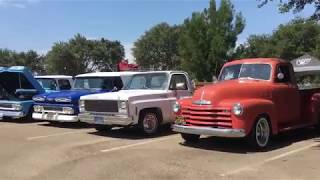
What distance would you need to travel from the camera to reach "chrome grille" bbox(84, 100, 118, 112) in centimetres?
1390

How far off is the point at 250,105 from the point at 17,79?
39.3 feet

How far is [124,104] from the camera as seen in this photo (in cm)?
1363

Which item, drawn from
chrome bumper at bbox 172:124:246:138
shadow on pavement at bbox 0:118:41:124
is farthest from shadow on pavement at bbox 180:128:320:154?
shadow on pavement at bbox 0:118:41:124

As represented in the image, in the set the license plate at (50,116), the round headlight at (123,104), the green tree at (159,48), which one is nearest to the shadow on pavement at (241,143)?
the round headlight at (123,104)

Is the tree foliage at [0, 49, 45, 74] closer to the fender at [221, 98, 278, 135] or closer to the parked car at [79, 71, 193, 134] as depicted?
the parked car at [79, 71, 193, 134]

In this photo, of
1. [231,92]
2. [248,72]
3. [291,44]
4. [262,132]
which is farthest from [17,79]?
[291,44]

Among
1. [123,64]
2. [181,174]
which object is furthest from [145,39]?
[181,174]

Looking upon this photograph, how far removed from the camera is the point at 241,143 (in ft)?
41.4

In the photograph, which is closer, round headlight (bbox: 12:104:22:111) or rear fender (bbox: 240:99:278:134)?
rear fender (bbox: 240:99:278:134)

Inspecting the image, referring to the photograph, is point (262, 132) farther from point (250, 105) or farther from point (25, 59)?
point (25, 59)

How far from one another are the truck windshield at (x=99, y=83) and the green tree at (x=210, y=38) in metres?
25.9

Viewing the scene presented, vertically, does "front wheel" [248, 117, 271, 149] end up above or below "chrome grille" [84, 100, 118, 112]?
below

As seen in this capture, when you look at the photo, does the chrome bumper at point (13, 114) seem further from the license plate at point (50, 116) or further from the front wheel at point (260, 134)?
the front wheel at point (260, 134)

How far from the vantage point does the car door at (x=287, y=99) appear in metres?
12.5
